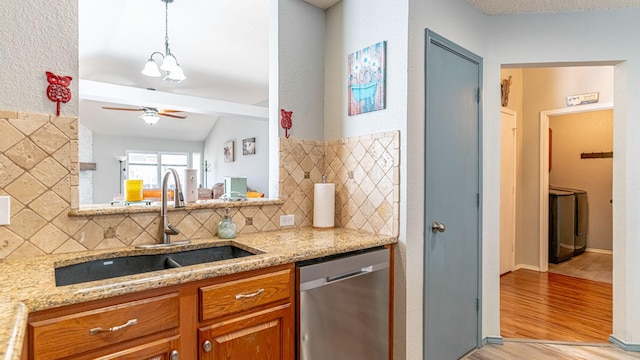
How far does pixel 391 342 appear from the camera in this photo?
6.26ft

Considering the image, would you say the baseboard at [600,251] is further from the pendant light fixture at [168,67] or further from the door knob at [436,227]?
the pendant light fixture at [168,67]

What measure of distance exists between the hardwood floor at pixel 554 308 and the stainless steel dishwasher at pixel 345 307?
139cm

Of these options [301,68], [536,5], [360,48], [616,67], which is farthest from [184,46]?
[616,67]

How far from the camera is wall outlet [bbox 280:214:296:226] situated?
220 cm

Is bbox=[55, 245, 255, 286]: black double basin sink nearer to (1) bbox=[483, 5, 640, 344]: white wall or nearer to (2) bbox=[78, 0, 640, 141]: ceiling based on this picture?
(2) bbox=[78, 0, 640, 141]: ceiling

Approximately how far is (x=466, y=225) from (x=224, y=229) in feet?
5.16

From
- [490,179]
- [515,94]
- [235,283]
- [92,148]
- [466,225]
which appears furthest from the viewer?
[92,148]

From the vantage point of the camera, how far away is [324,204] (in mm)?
2205

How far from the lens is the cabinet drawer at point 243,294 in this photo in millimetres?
1263

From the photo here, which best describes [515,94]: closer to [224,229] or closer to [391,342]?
[391,342]

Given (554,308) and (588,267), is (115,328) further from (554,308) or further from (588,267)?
(588,267)

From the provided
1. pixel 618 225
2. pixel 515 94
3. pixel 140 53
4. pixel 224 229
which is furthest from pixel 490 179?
pixel 140 53

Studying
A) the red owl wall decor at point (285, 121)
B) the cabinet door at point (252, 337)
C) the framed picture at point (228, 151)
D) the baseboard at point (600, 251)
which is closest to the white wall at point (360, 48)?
the red owl wall decor at point (285, 121)

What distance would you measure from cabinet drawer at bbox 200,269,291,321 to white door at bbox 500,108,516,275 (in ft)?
10.9
